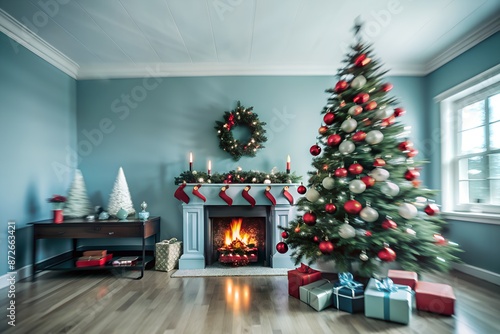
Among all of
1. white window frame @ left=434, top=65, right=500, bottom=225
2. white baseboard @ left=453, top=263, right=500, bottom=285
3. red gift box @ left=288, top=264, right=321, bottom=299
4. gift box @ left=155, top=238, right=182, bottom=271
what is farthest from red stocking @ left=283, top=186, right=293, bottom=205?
white baseboard @ left=453, top=263, right=500, bottom=285

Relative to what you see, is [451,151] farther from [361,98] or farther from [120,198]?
[120,198]

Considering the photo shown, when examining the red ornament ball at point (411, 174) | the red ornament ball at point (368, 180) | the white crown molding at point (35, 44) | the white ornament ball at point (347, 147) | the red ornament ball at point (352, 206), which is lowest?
the red ornament ball at point (352, 206)

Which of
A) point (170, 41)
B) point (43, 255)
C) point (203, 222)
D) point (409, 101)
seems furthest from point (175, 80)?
point (409, 101)

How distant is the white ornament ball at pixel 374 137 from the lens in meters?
2.15

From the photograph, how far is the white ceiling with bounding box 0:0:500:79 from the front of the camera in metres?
2.50

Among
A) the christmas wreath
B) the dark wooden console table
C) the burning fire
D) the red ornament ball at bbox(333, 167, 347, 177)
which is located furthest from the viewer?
the burning fire

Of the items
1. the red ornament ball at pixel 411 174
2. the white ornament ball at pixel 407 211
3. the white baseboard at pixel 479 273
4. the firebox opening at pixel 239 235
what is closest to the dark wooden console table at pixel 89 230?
the firebox opening at pixel 239 235

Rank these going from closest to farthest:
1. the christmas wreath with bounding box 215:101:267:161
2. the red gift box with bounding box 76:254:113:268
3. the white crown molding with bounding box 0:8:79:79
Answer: the white crown molding with bounding box 0:8:79:79 → the red gift box with bounding box 76:254:113:268 → the christmas wreath with bounding box 215:101:267:161

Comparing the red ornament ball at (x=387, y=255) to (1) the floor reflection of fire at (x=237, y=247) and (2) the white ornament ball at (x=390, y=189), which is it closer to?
(2) the white ornament ball at (x=390, y=189)

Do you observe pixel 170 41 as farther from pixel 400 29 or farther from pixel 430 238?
pixel 430 238

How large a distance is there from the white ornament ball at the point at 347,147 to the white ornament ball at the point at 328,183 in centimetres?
26

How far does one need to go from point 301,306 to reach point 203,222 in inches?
62.8

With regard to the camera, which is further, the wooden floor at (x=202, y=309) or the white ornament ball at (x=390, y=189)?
the white ornament ball at (x=390, y=189)

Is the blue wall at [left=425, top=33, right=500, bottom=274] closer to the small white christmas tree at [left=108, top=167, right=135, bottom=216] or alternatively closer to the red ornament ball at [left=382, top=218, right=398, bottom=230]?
the red ornament ball at [left=382, top=218, right=398, bottom=230]
